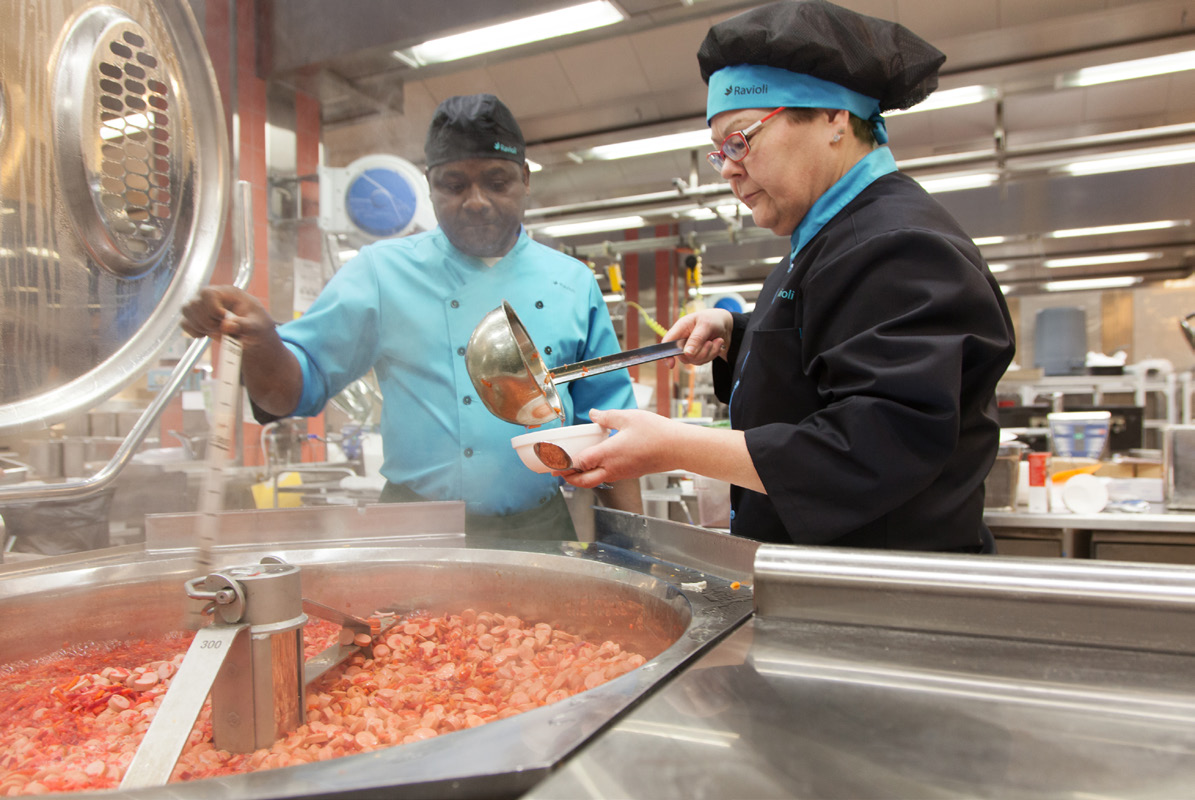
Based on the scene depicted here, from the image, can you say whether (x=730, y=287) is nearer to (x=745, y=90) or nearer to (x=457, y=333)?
(x=457, y=333)

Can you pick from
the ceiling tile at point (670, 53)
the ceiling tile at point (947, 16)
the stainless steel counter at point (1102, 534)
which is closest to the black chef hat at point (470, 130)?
the stainless steel counter at point (1102, 534)

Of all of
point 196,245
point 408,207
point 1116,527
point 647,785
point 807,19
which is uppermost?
point 408,207

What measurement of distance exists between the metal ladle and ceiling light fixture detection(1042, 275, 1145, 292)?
1458 cm

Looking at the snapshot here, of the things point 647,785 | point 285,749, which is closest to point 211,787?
point 647,785

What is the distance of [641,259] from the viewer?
1076 centimetres

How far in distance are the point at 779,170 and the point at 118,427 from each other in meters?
1.86

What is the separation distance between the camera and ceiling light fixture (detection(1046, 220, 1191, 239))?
348 inches

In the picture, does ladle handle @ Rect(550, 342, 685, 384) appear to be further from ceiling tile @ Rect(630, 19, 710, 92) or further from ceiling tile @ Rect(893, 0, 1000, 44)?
ceiling tile @ Rect(893, 0, 1000, 44)

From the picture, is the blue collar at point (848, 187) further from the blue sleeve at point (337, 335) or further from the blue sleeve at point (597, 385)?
the blue sleeve at point (337, 335)

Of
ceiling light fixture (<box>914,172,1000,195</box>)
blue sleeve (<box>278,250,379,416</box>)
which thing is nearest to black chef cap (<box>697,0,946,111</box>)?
blue sleeve (<box>278,250,379,416</box>)

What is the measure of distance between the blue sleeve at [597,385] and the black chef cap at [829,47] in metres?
0.71

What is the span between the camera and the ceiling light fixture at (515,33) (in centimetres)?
404

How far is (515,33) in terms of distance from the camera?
4.21 m

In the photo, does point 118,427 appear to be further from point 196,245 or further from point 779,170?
point 779,170
